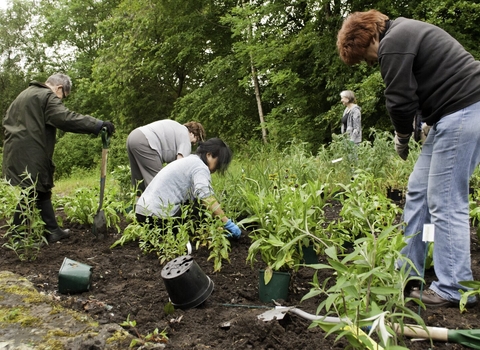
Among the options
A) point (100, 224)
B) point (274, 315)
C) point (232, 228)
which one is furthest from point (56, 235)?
point (274, 315)

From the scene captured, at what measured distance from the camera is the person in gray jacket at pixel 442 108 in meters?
2.30

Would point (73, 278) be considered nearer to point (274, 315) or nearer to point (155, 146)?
point (274, 315)

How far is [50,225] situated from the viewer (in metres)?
4.14

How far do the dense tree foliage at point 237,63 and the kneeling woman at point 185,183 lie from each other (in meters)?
6.04

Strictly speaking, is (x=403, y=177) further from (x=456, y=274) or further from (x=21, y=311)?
(x=21, y=311)

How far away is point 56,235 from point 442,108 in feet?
11.1

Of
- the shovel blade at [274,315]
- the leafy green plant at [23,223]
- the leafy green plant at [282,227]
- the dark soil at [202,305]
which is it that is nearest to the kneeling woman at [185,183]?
the dark soil at [202,305]

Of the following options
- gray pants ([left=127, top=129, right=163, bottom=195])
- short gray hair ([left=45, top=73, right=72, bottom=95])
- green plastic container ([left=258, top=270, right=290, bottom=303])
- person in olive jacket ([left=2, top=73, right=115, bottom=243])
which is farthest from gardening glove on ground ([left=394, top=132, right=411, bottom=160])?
short gray hair ([left=45, top=73, right=72, bottom=95])

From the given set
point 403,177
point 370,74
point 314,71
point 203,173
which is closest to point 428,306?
point 203,173

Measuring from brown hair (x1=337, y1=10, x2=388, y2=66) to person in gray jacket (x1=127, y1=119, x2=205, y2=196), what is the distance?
104 inches

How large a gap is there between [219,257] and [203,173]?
747 millimetres

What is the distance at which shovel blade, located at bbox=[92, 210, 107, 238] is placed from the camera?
13.1 feet

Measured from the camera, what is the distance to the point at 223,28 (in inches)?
612

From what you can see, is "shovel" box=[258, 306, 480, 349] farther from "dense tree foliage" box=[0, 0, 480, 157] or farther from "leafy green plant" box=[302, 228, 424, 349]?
"dense tree foliage" box=[0, 0, 480, 157]
